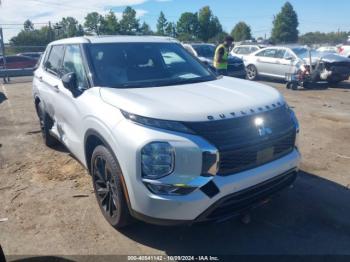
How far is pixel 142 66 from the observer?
4.35 metres

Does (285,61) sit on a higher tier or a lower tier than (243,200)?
higher

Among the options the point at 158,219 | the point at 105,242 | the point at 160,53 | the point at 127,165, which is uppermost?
the point at 160,53

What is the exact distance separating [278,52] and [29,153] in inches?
475

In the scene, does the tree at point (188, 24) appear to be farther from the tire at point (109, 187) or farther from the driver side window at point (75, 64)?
the tire at point (109, 187)

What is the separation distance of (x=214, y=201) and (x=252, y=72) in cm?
1444

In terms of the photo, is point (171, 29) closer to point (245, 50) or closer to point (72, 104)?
point (245, 50)

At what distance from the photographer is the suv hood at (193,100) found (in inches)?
121

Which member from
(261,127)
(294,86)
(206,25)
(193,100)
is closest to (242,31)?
(206,25)

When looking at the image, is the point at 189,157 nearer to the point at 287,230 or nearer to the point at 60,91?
the point at 287,230

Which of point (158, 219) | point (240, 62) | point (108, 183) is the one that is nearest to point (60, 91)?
point (108, 183)

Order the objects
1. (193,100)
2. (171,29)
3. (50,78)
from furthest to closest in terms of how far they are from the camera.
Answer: (171,29) < (50,78) < (193,100)

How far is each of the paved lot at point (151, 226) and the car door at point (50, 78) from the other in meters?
0.96

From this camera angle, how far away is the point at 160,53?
4.71 metres

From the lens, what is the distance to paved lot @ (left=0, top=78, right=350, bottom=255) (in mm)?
3393
